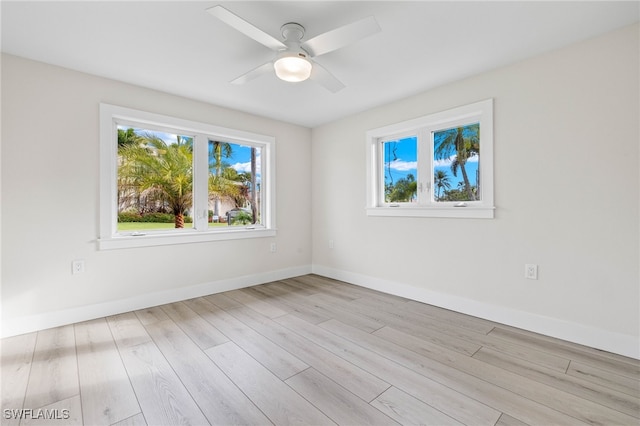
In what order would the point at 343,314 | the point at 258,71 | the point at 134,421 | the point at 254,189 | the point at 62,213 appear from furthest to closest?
1. the point at 254,189
2. the point at 343,314
3. the point at 62,213
4. the point at 258,71
5. the point at 134,421

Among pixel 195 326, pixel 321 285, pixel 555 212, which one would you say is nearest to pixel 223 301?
pixel 195 326

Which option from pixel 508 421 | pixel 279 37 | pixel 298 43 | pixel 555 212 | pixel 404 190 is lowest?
pixel 508 421

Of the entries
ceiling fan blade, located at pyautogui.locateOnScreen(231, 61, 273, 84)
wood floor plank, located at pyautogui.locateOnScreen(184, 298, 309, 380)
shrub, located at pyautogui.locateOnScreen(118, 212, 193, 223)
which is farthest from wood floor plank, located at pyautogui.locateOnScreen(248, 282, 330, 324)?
ceiling fan blade, located at pyautogui.locateOnScreen(231, 61, 273, 84)

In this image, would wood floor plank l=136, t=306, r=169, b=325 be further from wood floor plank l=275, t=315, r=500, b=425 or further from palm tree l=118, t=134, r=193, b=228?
wood floor plank l=275, t=315, r=500, b=425

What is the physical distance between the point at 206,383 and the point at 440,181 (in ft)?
9.39

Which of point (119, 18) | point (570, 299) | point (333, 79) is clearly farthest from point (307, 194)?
point (570, 299)

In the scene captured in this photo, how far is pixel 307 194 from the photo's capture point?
15.0 ft

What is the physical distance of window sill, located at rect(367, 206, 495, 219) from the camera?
2730mm

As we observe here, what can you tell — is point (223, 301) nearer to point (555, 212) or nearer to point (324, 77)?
point (324, 77)

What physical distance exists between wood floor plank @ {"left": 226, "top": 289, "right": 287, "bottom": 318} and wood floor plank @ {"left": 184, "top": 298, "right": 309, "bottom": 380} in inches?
11.7

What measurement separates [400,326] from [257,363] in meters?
1.31

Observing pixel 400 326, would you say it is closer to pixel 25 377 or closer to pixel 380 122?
pixel 380 122

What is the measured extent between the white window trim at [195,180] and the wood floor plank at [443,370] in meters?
1.90

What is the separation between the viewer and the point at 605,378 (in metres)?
1.77
